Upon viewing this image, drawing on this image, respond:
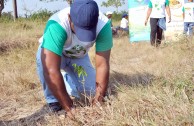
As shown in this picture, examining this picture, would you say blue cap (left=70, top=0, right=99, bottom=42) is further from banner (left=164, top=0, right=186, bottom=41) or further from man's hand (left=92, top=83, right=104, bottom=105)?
banner (left=164, top=0, right=186, bottom=41)

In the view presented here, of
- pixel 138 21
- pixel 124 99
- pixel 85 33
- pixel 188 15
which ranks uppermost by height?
pixel 85 33

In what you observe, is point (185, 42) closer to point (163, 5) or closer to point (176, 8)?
point (163, 5)

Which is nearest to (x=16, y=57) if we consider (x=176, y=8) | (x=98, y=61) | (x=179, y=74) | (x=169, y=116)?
(x=98, y=61)

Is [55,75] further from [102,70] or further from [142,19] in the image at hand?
[142,19]

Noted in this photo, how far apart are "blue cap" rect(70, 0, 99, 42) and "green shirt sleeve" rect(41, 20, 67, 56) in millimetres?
168

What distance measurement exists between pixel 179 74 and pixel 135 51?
3698 millimetres

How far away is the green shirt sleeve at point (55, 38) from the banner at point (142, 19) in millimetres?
5799

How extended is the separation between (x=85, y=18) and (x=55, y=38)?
320 millimetres

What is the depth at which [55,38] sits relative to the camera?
247 cm

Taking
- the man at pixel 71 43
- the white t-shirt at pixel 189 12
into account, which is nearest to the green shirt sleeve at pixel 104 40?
the man at pixel 71 43

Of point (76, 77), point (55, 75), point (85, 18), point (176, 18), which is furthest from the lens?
point (176, 18)

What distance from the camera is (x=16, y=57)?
16.6 ft

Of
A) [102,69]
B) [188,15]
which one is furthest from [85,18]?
[188,15]

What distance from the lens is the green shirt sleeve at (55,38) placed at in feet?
8.07
